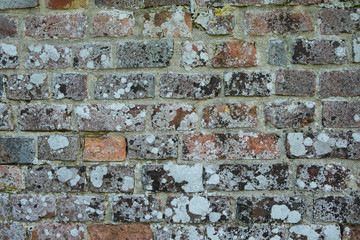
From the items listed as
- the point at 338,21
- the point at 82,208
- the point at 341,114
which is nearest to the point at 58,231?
the point at 82,208

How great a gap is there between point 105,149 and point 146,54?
36 cm

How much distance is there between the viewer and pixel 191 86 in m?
1.02

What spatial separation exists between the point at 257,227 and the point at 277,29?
691 millimetres

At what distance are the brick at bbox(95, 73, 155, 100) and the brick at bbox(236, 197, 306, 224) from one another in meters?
0.50

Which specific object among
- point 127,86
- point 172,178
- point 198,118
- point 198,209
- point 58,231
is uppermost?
point 127,86

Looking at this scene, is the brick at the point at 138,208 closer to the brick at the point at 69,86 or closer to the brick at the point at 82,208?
the brick at the point at 82,208

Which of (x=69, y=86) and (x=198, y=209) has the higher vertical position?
(x=69, y=86)

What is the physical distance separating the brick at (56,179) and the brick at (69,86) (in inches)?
10.1

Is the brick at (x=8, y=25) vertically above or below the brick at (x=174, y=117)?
above

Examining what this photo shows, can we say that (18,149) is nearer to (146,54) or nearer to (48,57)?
(48,57)

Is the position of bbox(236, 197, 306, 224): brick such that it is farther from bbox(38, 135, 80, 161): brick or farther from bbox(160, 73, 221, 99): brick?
bbox(38, 135, 80, 161): brick

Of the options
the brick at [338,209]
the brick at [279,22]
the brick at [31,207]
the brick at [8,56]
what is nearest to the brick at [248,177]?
the brick at [338,209]

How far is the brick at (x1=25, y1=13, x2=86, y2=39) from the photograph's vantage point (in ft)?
3.43

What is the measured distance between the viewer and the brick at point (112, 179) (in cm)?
103
